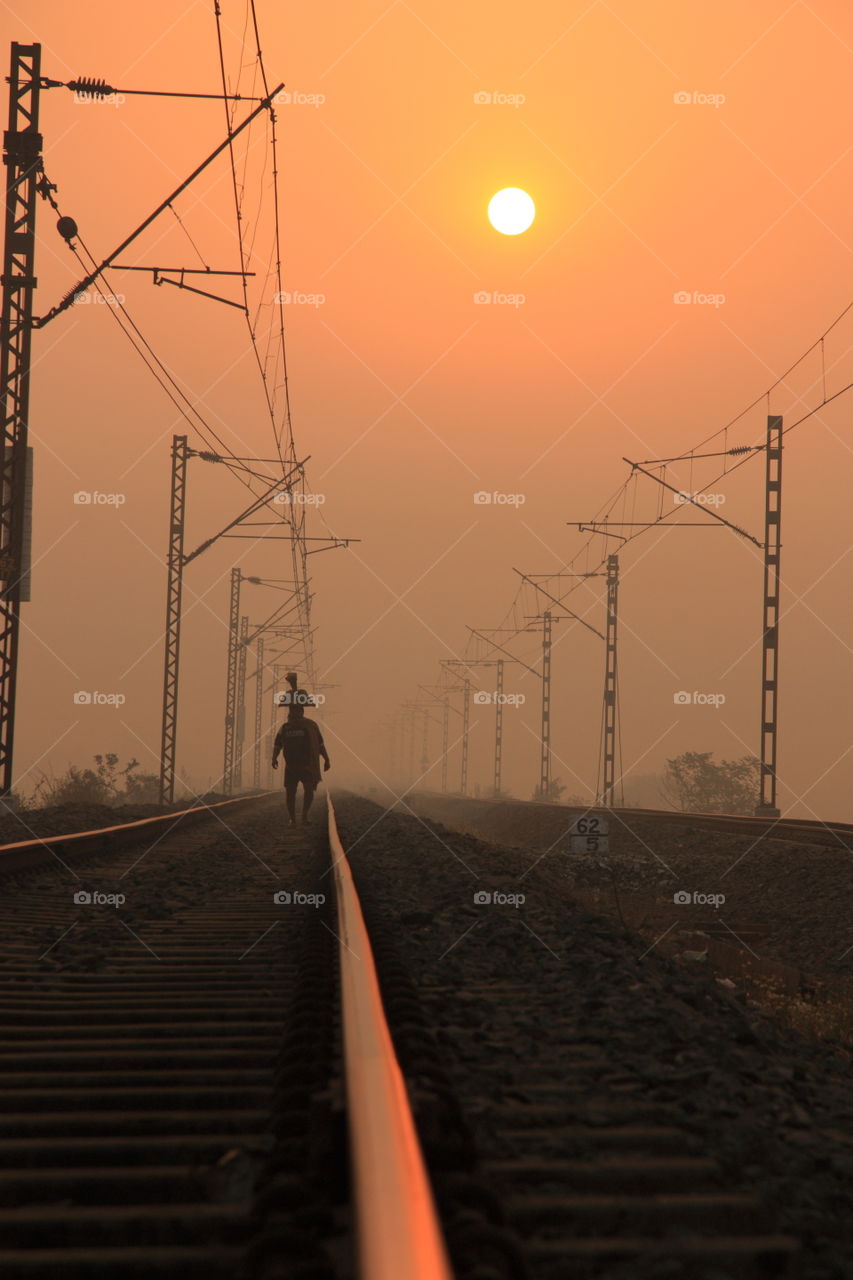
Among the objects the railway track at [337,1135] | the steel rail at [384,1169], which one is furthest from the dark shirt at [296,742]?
the steel rail at [384,1169]

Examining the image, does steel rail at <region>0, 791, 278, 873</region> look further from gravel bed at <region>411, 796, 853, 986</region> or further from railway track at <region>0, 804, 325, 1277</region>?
gravel bed at <region>411, 796, 853, 986</region>

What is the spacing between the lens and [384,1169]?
229 cm

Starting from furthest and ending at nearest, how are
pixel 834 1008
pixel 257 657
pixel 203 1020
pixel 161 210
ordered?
1. pixel 257 657
2. pixel 161 210
3. pixel 834 1008
4. pixel 203 1020

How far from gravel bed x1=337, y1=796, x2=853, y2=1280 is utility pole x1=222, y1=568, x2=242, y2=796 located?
44.7 meters

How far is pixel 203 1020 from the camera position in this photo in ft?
16.6

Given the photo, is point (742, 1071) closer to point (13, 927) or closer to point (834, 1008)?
point (13, 927)

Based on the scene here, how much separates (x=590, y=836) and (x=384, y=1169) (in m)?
10.9

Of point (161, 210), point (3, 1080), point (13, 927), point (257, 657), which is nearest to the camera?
point (3, 1080)

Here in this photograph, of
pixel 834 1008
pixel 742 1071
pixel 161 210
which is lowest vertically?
pixel 834 1008

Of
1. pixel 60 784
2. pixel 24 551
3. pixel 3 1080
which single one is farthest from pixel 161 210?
pixel 60 784

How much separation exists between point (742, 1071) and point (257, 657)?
65.3 m

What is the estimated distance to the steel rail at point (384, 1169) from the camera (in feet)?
6.12

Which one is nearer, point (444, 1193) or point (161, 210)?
point (444, 1193)

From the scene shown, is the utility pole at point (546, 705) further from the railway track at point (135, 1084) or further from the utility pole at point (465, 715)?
the railway track at point (135, 1084)
